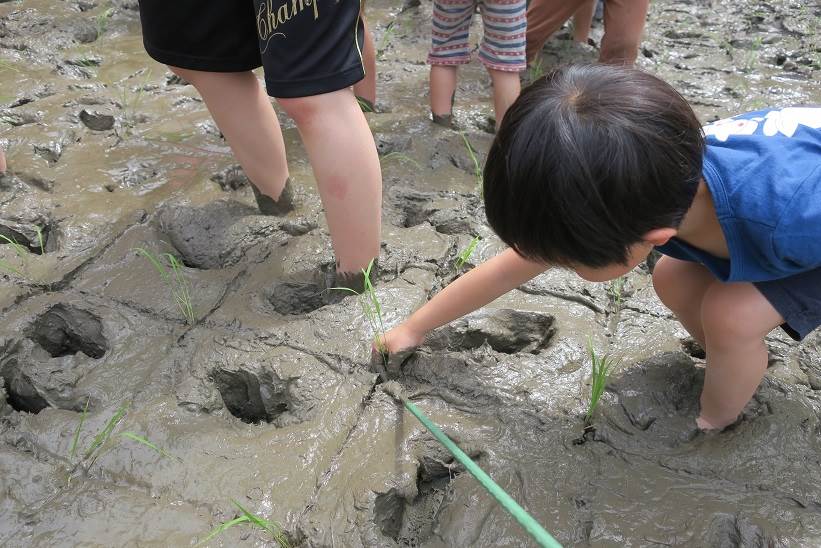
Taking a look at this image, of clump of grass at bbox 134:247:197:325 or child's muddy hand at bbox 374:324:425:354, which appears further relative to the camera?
clump of grass at bbox 134:247:197:325

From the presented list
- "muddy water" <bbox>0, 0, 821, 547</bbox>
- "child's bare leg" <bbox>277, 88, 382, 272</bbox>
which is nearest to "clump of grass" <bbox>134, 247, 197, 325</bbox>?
"muddy water" <bbox>0, 0, 821, 547</bbox>

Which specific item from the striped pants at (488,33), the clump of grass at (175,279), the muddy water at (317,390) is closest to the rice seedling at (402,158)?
the muddy water at (317,390)

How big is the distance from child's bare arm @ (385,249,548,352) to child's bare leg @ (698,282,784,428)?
0.37 m

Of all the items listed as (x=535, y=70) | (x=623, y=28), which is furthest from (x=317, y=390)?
(x=623, y=28)

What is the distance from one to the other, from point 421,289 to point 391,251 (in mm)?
196

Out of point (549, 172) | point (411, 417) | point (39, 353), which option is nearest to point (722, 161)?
point (549, 172)

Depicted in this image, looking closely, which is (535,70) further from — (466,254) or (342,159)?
(342,159)

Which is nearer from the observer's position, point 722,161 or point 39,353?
point 722,161

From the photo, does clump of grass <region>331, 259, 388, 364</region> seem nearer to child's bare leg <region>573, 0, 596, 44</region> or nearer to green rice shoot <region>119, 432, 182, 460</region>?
green rice shoot <region>119, 432, 182, 460</region>

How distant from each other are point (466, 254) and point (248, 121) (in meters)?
0.79

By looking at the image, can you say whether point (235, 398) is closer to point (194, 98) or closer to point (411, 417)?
point (411, 417)

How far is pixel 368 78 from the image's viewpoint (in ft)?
9.35

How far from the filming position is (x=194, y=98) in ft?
10.0

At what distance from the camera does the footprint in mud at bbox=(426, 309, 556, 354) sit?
1.76m
